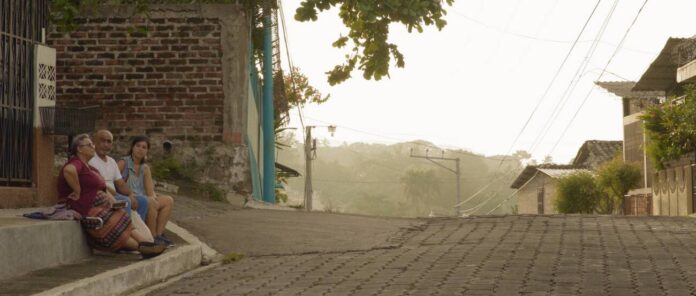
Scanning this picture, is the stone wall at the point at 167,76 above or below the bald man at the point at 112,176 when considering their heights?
above

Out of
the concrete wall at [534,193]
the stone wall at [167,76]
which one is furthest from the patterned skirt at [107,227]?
the concrete wall at [534,193]

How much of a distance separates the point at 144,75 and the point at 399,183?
376 ft

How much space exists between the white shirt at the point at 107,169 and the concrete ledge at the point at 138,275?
0.84 metres

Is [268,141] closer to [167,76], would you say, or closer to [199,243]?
[167,76]

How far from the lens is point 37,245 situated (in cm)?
864

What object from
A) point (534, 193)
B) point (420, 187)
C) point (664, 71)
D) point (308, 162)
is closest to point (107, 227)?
point (664, 71)

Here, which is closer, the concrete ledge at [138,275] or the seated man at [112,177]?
the concrete ledge at [138,275]

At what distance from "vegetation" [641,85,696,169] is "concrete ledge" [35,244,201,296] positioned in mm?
19669

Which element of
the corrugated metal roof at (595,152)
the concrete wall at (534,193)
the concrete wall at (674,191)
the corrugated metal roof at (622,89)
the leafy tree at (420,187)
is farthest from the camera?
the leafy tree at (420,187)

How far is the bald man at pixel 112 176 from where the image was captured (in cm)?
1034

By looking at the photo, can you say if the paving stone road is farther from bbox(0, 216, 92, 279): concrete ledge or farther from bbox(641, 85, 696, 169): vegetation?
bbox(641, 85, 696, 169): vegetation

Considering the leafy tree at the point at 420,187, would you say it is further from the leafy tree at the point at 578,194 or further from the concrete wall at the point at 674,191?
the concrete wall at the point at 674,191

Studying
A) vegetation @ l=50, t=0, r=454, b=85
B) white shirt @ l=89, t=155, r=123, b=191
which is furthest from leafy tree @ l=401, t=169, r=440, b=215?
white shirt @ l=89, t=155, r=123, b=191

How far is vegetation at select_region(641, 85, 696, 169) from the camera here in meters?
28.1
